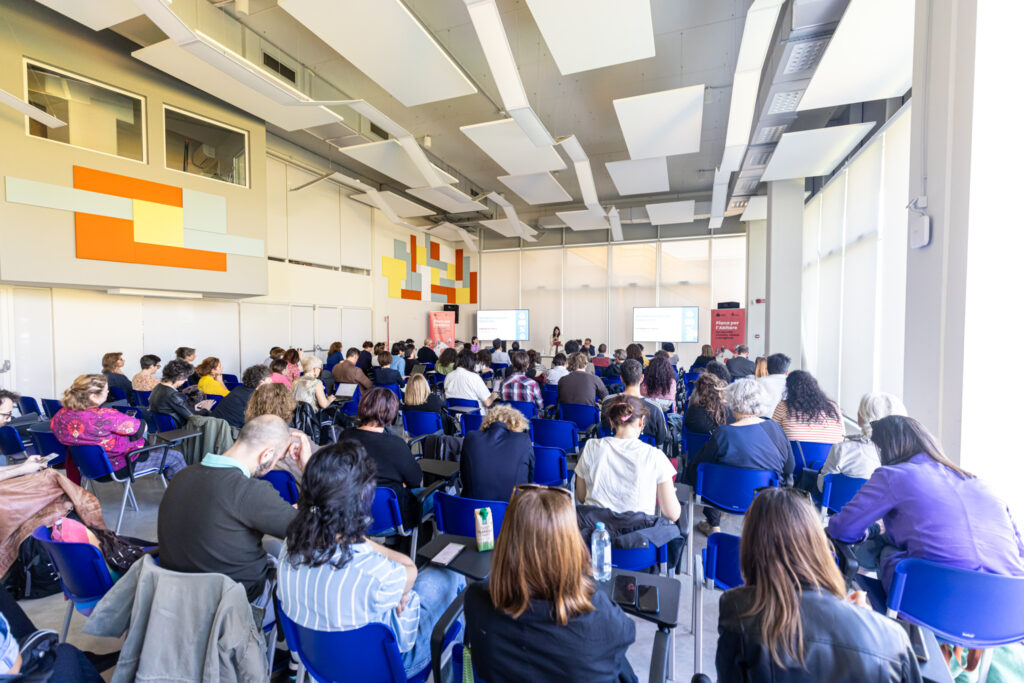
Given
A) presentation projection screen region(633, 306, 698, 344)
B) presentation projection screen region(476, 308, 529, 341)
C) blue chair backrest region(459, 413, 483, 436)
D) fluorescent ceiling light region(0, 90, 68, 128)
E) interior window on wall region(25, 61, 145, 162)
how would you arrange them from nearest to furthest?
fluorescent ceiling light region(0, 90, 68, 128) → blue chair backrest region(459, 413, 483, 436) → interior window on wall region(25, 61, 145, 162) → presentation projection screen region(633, 306, 698, 344) → presentation projection screen region(476, 308, 529, 341)

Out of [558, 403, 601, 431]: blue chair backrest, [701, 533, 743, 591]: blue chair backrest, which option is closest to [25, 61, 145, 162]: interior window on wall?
[558, 403, 601, 431]: blue chair backrest

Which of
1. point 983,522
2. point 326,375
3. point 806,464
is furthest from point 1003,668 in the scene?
point 326,375

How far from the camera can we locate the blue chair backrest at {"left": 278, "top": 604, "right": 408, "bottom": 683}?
1.34 m

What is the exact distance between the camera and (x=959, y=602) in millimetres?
1605

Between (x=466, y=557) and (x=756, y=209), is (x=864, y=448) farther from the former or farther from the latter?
(x=756, y=209)

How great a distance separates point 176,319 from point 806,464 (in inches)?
329

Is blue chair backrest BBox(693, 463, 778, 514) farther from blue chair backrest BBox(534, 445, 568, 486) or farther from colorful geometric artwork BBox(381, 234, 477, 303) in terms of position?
colorful geometric artwork BBox(381, 234, 477, 303)

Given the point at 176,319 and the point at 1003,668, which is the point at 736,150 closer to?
the point at 1003,668

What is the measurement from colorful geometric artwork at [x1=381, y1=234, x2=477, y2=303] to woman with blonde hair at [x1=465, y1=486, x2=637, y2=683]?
418 inches

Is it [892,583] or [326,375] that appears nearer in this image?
[892,583]

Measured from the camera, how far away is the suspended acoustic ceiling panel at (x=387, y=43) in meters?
4.01

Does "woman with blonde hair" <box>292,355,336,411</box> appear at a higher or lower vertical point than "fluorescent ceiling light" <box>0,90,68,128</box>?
lower

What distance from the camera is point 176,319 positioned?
7.11 m

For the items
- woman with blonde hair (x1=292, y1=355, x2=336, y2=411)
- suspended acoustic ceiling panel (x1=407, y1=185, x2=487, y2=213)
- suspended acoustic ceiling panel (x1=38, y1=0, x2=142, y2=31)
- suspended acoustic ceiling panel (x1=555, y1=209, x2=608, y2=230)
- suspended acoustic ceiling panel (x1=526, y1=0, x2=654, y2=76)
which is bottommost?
woman with blonde hair (x1=292, y1=355, x2=336, y2=411)
